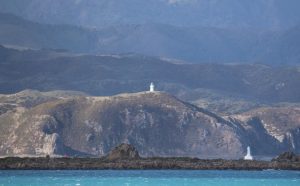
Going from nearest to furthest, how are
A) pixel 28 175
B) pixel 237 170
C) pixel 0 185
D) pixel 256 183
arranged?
1. pixel 0 185
2. pixel 256 183
3. pixel 28 175
4. pixel 237 170

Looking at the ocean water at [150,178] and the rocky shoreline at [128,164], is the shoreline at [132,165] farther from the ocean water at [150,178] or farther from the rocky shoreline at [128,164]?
the ocean water at [150,178]

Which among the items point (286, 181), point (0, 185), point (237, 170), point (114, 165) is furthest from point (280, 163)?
point (0, 185)

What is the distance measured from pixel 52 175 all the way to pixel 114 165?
21793 mm

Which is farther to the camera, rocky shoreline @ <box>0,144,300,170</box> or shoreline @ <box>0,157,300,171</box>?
rocky shoreline @ <box>0,144,300,170</box>

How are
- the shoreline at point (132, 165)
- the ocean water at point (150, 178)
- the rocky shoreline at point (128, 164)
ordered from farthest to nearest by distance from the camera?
1. the rocky shoreline at point (128, 164)
2. the shoreline at point (132, 165)
3. the ocean water at point (150, 178)

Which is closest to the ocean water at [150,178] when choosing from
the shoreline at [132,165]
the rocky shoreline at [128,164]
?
the shoreline at [132,165]

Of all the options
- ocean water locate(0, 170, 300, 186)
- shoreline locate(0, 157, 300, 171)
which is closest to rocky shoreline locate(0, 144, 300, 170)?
shoreline locate(0, 157, 300, 171)

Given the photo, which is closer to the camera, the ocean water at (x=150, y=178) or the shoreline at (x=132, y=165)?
the ocean water at (x=150, y=178)

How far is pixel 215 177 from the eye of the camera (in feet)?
563

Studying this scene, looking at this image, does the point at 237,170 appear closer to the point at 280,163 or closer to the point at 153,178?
the point at 280,163

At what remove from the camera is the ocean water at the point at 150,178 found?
Answer: 155 m

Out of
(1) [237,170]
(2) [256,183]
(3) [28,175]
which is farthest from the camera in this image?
(1) [237,170]

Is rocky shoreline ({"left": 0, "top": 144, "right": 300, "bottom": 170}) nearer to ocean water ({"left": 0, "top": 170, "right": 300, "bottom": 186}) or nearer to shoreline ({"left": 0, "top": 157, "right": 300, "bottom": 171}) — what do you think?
shoreline ({"left": 0, "top": 157, "right": 300, "bottom": 171})

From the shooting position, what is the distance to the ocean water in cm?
15500
